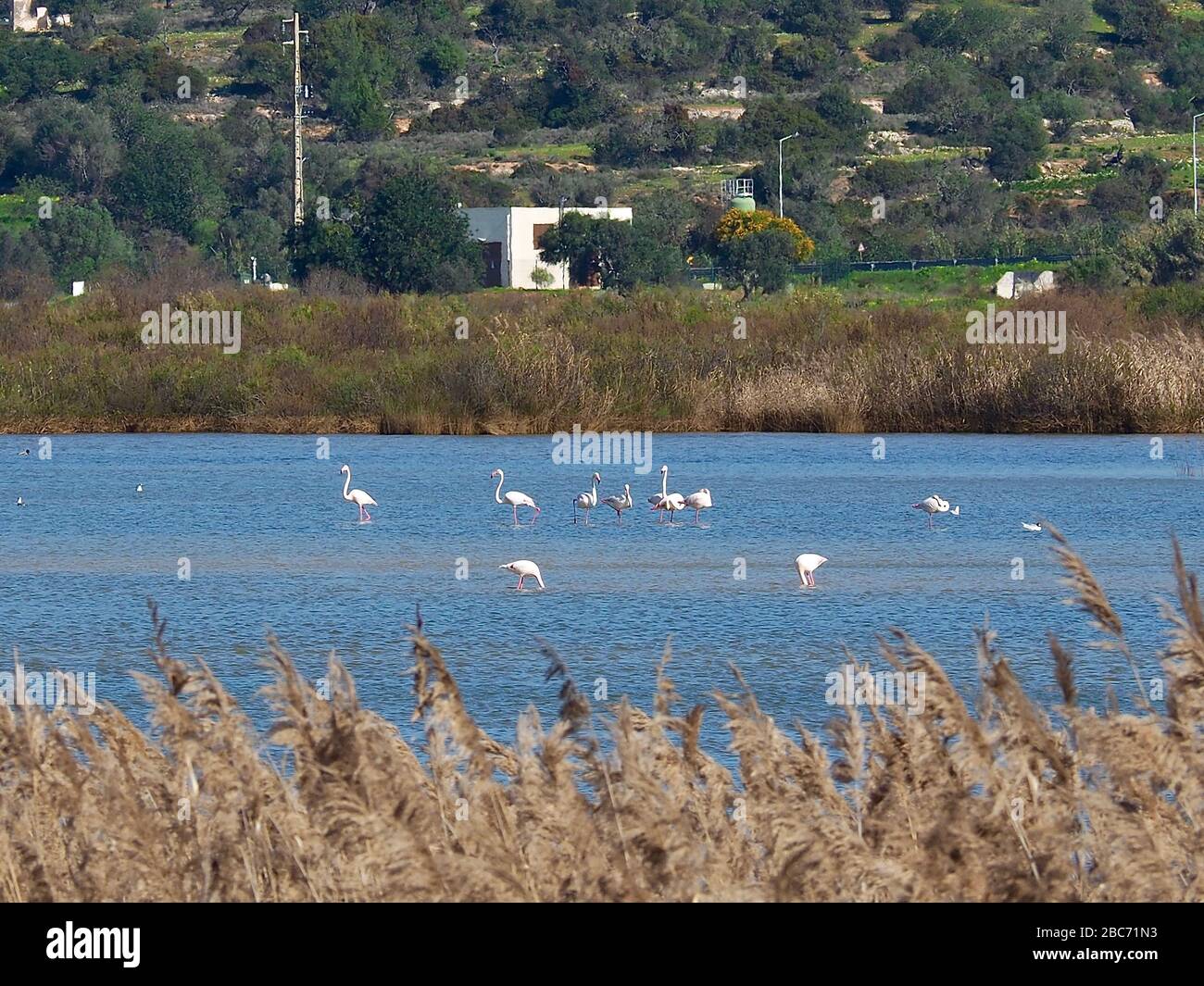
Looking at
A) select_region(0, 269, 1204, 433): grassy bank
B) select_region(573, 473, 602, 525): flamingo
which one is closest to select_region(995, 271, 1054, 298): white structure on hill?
select_region(0, 269, 1204, 433): grassy bank

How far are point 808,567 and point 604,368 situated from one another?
810 inches

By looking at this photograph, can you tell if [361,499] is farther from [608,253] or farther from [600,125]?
[600,125]

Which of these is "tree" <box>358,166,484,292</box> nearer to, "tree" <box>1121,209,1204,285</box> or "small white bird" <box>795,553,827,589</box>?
"tree" <box>1121,209,1204,285</box>

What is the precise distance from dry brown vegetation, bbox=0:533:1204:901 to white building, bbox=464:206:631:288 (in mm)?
70422

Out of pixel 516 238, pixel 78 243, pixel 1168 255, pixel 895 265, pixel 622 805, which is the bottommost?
pixel 622 805

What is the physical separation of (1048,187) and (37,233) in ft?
139

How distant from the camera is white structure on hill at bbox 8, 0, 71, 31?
132 meters

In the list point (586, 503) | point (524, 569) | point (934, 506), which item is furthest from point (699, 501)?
point (524, 569)

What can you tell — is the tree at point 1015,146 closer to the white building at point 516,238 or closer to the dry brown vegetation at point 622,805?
the white building at point 516,238

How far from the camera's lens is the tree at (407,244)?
221ft

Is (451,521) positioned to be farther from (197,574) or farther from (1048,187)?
(1048,187)

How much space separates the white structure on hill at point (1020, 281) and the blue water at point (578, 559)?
23956 mm

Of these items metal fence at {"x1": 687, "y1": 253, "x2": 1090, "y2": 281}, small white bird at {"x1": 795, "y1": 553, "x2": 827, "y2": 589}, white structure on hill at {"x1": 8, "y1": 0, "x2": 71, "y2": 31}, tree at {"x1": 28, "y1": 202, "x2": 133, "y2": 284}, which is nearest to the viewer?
small white bird at {"x1": 795, "y1": 553, "x2": 827, "y2": 589}

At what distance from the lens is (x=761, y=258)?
7062 cm
